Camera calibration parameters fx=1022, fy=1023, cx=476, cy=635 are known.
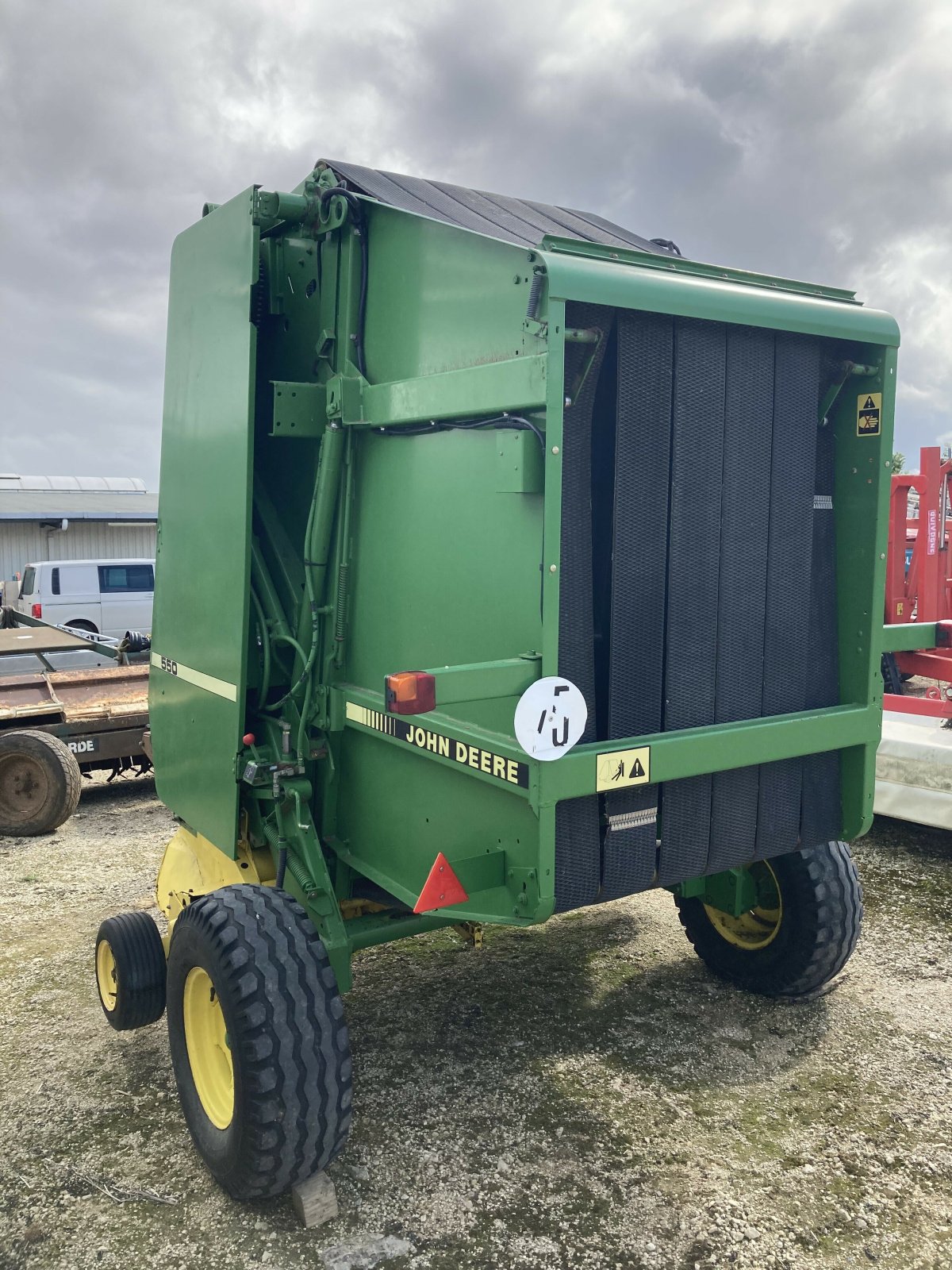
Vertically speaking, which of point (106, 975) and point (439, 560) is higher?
point (439, 560)

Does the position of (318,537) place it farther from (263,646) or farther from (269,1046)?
(269,1046)

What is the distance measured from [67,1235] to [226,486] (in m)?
2.21

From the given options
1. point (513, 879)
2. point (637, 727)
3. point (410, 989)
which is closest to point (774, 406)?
point (637, 727)

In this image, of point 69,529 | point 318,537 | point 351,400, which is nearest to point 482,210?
point 351,400

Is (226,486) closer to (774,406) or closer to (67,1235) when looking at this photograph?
(774,406)

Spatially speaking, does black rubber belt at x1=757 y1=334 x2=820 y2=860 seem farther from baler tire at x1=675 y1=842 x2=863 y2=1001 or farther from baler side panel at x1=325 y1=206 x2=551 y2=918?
baler side panel at x1=325 y1=206 x2=551 y2=918

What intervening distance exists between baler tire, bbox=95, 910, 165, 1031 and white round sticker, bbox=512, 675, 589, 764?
197 centimetres

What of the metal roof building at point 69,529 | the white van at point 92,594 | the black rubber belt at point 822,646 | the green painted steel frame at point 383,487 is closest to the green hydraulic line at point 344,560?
the green painted steel frame at point 383,487

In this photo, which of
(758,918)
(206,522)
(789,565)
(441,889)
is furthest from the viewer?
(758,918)

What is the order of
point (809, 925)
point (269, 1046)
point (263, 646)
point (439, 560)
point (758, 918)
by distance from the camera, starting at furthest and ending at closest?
point (758, 918) < point (809, 925) < point (263, 646) < point (439, 560) < point (269, 1046)

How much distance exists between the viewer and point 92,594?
15.0 meters

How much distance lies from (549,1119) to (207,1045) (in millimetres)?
1087

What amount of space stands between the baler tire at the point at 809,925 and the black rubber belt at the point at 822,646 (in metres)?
0.54

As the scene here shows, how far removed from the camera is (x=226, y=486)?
336 cm
